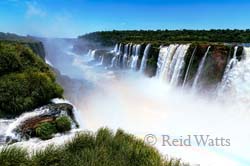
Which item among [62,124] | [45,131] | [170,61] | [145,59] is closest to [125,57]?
[145,59]

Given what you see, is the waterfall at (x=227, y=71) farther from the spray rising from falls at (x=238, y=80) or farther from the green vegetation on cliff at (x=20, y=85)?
the green vegetation on cliff at (x=20, y=85)

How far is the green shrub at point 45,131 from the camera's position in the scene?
33.7 ft

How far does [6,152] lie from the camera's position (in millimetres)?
7039

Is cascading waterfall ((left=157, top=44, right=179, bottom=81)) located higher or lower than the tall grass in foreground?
higher

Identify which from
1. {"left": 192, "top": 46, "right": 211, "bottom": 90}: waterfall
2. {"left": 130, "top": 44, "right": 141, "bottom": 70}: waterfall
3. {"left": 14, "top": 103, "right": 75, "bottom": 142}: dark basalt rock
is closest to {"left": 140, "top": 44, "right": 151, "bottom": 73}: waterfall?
{"left": 130, "top": 44, "right": 141, "bottom": 70}: waterfall

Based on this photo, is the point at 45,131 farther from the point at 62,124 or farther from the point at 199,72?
the point at 199,72

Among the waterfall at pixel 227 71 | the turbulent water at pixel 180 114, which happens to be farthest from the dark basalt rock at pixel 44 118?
the waterfall at pixel 227 71

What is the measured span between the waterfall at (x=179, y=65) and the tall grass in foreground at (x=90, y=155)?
15.3m

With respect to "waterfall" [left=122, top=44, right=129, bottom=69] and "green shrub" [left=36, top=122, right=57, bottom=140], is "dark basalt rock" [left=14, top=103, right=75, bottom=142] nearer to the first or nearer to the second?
"green shrub" [left=36, top=122, right=57, bottom=140]

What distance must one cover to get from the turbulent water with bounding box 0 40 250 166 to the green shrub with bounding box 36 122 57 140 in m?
0.33

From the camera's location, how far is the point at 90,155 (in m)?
7.29

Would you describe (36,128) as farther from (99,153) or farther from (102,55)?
(102,55)

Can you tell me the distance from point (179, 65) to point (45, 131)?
15025mm

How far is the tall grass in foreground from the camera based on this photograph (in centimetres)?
704
